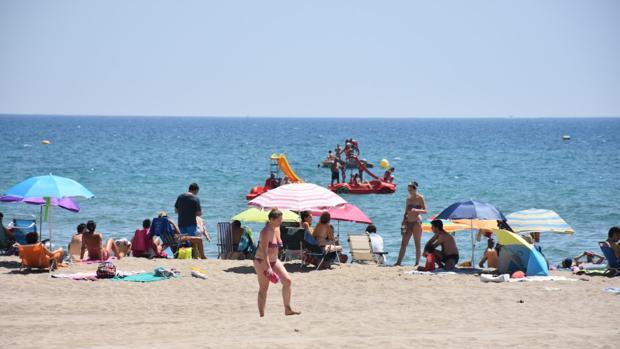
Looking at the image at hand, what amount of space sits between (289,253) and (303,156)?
52662 millimetres

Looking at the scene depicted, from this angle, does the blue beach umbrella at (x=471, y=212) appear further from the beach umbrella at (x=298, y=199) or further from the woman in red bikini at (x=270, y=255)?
the woman in red bikini at (x=270, y=255)

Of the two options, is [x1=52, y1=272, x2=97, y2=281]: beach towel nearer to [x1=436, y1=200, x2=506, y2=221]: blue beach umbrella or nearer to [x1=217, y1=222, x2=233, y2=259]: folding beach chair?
[x1=217, y1=222, x2=233, y2=259]: folding beach chair

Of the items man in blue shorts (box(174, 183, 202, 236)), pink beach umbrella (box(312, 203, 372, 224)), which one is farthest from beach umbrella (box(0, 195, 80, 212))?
pink beach umbrella (box(312, 203, 372, 224))

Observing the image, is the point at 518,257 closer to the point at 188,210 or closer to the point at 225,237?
the point at 225,237

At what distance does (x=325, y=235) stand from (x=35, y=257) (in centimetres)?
447

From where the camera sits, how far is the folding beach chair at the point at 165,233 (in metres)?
14.6

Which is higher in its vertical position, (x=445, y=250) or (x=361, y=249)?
(x=445, y=250)

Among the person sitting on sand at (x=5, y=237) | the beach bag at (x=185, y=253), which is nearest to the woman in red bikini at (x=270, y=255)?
the beach bag at (x=185, y=253)

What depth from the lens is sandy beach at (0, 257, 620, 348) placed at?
28.4ft

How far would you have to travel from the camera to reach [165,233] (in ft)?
48.1

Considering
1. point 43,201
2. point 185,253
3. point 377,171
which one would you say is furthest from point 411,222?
point 377,171

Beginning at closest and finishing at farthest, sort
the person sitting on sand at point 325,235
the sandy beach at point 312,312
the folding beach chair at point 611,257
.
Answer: the sandy beach at point 312,312 < the folding beach chair at point 611,257 < the person sitting on sand at point 325,235

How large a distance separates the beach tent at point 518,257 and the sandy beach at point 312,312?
0.53 m

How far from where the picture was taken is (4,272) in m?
12.4
